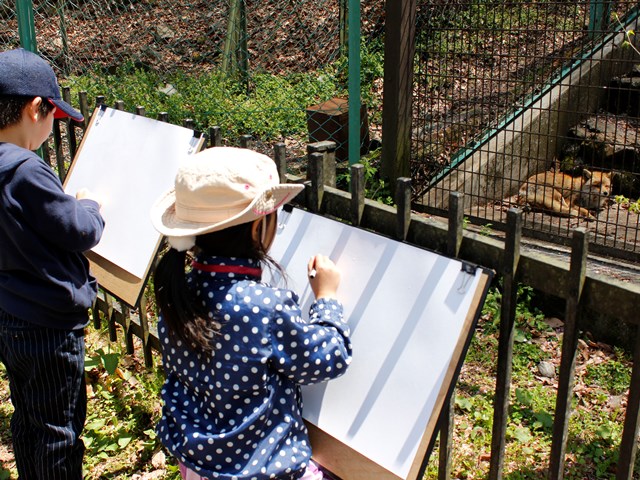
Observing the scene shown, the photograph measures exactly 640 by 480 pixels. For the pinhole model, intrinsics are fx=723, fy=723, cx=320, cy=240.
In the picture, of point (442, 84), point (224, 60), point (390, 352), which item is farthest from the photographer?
point (224, 60)

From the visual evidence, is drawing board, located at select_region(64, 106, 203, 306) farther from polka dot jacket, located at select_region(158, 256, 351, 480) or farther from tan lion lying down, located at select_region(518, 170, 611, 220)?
tan lion lying down, located at select_region(518, 170, 611, 220)

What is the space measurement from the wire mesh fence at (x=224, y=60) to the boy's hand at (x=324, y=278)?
360cm

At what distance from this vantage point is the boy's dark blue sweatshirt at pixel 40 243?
2.31 metres

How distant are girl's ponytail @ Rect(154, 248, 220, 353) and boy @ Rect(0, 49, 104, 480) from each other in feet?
1.98

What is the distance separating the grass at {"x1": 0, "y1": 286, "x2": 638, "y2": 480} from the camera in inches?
123

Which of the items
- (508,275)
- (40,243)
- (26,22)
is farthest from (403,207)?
(26,22)

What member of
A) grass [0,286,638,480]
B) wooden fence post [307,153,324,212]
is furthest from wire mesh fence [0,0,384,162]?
wooden fence post [307,153,324,212]

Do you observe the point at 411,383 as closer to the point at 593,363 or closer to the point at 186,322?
the point at 186,322

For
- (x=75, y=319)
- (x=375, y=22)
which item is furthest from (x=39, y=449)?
(x=375, y=22)

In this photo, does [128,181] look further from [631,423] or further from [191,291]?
[631,423]

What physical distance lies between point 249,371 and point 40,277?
0.99m

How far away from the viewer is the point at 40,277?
7.97 feet

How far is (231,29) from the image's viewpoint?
7477 mm

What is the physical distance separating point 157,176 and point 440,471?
5.36ft
